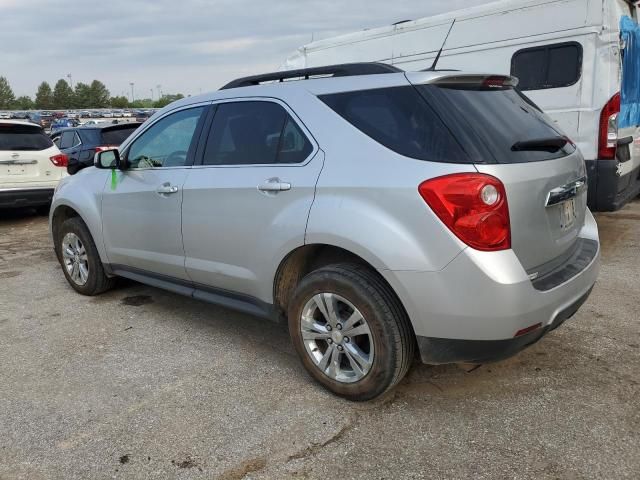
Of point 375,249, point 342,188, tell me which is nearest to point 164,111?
point 342,188

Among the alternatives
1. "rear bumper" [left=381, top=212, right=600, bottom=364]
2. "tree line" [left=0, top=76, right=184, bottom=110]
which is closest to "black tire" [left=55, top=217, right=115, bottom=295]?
"rear bumper" [left=381, top=212, right=600, bottom=364]

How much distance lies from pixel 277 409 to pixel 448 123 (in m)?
1.70

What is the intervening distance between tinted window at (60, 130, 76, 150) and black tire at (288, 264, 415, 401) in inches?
386

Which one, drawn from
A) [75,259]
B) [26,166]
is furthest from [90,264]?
[26,166]

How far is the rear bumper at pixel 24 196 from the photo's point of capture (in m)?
8.41

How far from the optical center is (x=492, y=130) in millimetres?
2709

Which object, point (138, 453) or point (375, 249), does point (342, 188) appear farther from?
point (138, 453)

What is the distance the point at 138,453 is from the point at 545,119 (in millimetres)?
2827

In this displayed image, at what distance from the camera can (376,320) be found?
2764 mm

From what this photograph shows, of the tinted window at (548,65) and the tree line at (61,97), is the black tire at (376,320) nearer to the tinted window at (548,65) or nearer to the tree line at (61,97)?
the tinted window at (548,65)

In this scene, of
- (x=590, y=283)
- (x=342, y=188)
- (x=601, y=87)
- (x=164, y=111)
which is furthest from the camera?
(x=601, y=87)

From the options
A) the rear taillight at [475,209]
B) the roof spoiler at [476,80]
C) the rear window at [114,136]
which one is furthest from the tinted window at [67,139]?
the rear taillight at [475,209]

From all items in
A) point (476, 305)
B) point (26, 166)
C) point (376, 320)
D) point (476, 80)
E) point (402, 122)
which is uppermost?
point (476, 80)

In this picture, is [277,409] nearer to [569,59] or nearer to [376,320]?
[376,320]
